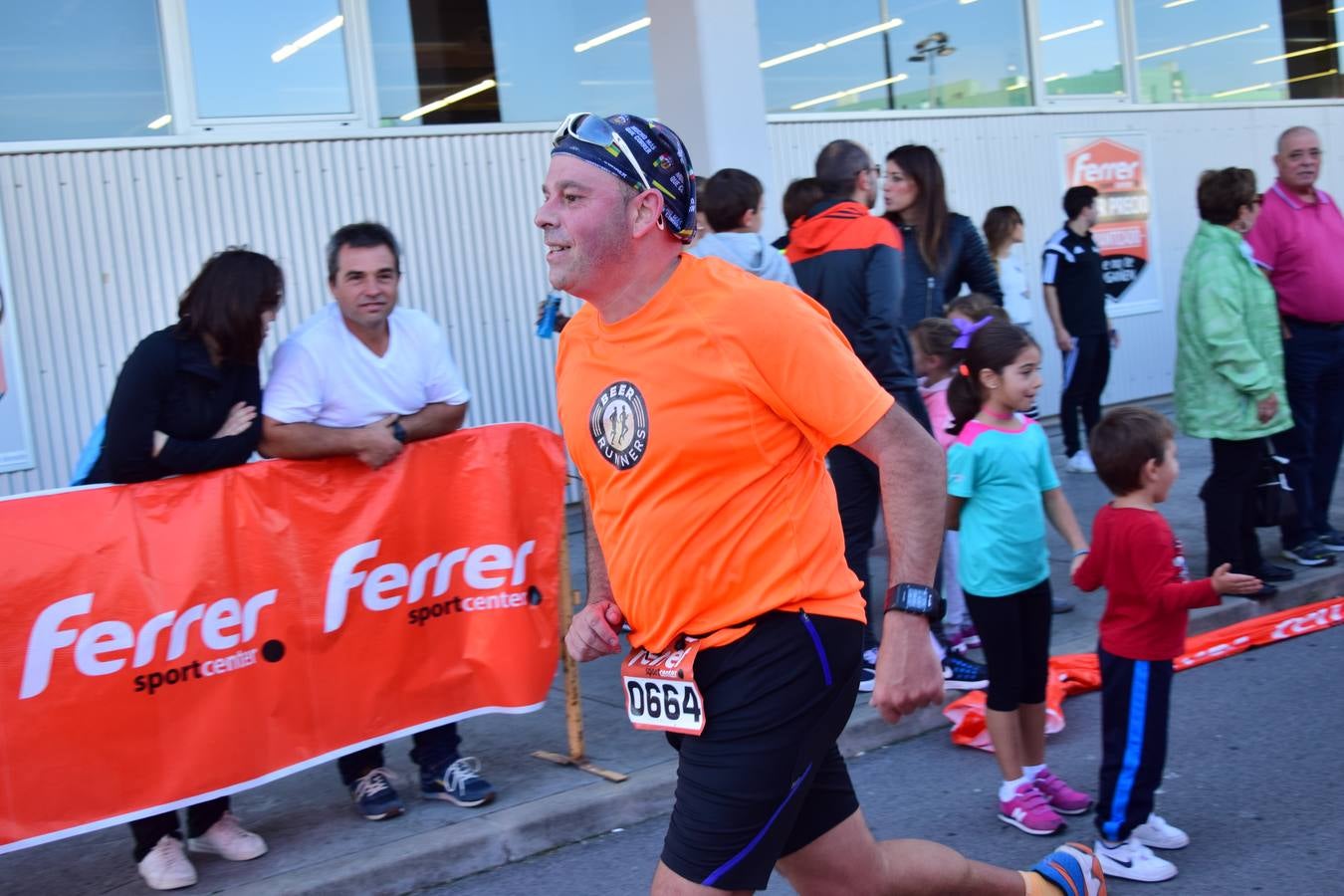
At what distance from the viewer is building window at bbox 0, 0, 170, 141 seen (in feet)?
26.7

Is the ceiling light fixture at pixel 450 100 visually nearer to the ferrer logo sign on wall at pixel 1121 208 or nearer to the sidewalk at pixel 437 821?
the sidewalk at pixel 437 821

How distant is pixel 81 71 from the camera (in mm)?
8320

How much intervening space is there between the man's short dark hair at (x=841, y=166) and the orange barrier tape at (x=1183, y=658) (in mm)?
2182

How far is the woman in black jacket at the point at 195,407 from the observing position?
14.2ft

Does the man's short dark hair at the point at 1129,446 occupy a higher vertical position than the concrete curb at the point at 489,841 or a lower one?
higher

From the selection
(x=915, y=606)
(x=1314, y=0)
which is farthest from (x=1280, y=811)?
(x=1314, y=0)

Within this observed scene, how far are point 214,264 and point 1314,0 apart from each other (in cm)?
1438

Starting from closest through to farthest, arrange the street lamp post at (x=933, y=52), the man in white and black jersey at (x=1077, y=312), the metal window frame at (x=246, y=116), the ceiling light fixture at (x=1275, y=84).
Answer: the metal window frame at (x=246, y=116) → the man in white and black jersey at (x=1077, y=312) → the street lamp post at (x=933, y=52) → the ceiling light fixture at (x=1275, y=84)

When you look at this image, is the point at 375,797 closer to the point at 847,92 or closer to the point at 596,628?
the point at 596,628

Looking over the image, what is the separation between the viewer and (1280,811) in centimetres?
451

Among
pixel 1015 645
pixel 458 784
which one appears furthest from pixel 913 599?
pixel 458 784

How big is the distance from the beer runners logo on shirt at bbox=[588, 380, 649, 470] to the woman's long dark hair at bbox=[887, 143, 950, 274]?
381cm

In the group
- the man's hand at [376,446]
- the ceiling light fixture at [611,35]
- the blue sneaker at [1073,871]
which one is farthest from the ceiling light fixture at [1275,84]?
the blue sneaker at [1073,871]

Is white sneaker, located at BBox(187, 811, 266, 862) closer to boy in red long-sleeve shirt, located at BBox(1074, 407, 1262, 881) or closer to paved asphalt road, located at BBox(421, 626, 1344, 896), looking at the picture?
paved asphalt road, located at BBox(421, 626, 1344, 896)
